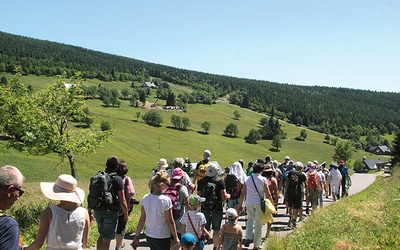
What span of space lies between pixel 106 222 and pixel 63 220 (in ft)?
8.14

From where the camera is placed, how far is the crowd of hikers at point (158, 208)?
4.33 meters

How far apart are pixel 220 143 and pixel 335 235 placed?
9980cm

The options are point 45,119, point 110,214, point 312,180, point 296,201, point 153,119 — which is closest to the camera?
point 110,214

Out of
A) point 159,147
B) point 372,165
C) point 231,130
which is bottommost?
point 372,165

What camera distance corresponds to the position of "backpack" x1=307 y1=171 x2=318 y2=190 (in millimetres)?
12758

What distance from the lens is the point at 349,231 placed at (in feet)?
28.1

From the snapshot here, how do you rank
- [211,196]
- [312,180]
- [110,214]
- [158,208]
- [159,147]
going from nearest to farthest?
[158,208], [110,214], [211,196], [312,180], [159,147]

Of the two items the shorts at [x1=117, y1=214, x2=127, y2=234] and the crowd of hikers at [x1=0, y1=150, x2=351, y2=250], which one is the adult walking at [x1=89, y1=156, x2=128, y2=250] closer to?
the crowd of hikers at [x1=0, y1=150, x2=351, y2=250]

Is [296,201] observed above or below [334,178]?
above

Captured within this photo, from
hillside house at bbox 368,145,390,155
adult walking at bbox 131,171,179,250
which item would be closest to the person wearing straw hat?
adult walking at bbox 131,171,179,250

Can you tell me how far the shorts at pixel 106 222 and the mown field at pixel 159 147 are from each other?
1974 inches

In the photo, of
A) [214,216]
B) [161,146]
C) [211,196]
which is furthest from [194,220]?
[161,146]

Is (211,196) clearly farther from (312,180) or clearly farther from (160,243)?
(312,180)

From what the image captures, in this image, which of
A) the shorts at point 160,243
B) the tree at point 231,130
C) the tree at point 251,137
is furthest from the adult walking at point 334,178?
the tree at point 231,130
